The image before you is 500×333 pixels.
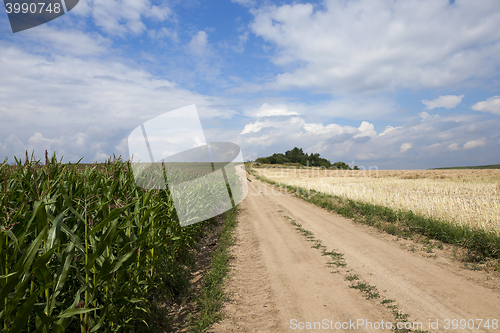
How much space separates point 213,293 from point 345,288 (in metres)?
2.61

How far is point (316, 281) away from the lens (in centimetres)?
533

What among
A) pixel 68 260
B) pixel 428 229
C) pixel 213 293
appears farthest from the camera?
pixel 428 229

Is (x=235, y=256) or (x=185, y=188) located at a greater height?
(x=185, y=188)

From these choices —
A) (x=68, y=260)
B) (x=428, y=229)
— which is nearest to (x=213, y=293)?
(x=68, y=260)

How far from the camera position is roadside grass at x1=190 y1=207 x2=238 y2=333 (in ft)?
13.1

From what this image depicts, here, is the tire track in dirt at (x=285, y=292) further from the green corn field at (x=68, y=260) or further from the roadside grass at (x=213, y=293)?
the green corn field at (x=68, y=260)

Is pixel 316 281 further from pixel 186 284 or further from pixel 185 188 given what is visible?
pixel 185 188

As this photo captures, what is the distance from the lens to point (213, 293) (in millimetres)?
4793

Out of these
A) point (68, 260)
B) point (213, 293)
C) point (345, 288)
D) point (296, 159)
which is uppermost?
point (296, 159)

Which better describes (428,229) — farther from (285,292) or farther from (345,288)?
(285,292)

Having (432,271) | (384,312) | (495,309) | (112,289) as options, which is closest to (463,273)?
(432,271)

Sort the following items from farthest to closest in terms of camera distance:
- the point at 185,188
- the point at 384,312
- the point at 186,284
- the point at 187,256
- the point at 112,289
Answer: the point at 185,188
the point at 187,256
the point at 186,284
the point at 384,312
the point at 112,289

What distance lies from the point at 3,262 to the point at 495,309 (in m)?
6.61

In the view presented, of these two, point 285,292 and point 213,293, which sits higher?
point 213,293
